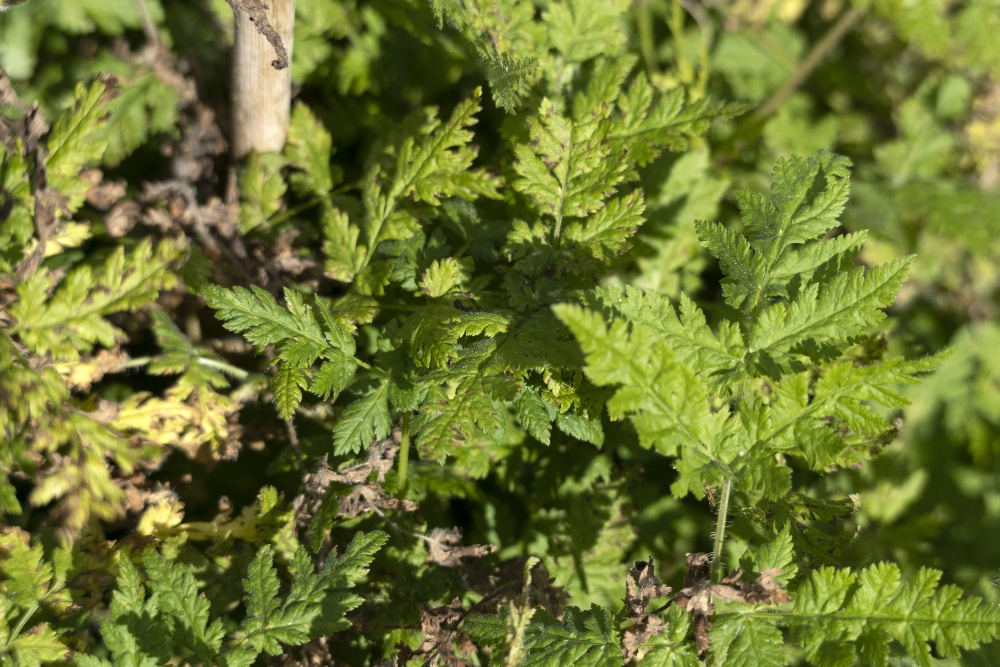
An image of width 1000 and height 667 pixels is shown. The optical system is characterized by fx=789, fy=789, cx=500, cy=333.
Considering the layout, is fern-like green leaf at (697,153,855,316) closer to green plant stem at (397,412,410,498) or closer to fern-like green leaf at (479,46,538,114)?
fern-like green leaf at (479,46,538,114)

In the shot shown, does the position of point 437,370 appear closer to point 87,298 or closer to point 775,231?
point 775,231

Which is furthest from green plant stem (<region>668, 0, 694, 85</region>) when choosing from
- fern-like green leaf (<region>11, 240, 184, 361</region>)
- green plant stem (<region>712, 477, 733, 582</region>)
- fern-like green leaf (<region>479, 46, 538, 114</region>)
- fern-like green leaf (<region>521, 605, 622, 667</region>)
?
fern-like green leaf (<region>521, 605, 622, 667</region>)

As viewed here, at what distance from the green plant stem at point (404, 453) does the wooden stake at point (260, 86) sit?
1.35m

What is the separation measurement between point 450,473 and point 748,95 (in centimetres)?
303

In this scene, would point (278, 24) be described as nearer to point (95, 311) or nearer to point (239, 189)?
point (239, 189)

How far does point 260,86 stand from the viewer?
320 centimetres

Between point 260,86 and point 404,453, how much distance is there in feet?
5.31

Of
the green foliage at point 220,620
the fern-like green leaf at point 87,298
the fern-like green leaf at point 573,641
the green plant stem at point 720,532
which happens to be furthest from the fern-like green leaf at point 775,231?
the fern-like green leaf at point 87,298

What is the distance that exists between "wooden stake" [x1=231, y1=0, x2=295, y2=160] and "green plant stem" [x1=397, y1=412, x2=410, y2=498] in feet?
4.43

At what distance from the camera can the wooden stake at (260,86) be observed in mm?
2880

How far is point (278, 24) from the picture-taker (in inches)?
112

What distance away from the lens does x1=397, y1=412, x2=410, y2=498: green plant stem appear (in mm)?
2738

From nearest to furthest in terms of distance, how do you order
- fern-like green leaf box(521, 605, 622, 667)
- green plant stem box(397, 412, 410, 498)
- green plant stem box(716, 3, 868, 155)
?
fern-like green leaf box(521, 605, 622, 667) < green plant stem box(397, 412, 410, 498) < green plant stem box(716, 3, 868, 155)

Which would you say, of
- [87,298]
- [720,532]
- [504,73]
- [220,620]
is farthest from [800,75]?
[220,620]
